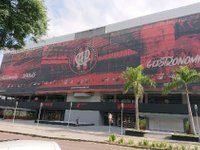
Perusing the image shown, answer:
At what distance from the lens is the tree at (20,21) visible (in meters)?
13.4

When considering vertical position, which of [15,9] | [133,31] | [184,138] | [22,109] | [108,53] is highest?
[133,31]

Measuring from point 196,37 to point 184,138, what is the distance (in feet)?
82.8

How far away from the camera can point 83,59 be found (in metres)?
57.8

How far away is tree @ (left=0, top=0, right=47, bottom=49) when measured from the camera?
13383 mm

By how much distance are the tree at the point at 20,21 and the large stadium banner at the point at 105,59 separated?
109 ft

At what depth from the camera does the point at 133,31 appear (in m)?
51.6

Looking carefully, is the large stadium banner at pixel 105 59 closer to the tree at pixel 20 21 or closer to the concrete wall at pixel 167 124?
the concrete wall at pixel 167 124

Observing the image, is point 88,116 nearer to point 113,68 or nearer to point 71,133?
point 113,68

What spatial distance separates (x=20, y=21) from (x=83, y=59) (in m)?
43.8

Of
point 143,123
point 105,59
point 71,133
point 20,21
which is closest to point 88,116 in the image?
point 143,123

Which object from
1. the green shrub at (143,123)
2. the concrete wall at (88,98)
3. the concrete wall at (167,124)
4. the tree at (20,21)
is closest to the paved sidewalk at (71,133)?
Answer: the green shrub at (143,123)

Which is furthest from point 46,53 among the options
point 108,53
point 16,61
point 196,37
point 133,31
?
point 196,37

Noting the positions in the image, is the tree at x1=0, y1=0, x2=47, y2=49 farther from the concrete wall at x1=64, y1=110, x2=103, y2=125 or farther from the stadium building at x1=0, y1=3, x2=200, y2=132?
the concrete wall at x1=64, y1=110, x2=103, y2=125

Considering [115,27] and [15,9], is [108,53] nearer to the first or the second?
[115,27]
